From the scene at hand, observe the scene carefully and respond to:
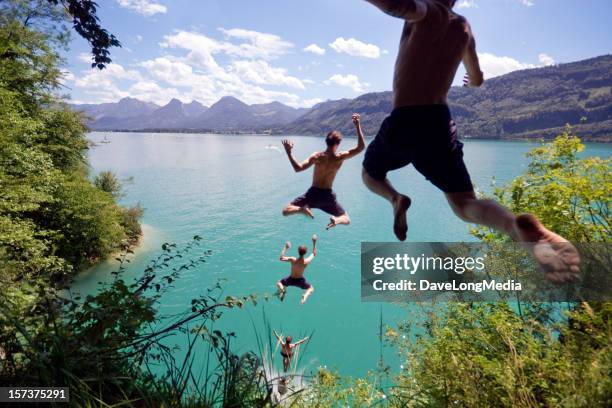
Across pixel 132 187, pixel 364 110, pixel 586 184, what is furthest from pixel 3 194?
pixel 364 110

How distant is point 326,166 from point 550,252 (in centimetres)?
279

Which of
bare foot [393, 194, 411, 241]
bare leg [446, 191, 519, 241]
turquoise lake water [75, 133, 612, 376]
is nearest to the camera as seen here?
bare leg [446, 191, 519, 241]

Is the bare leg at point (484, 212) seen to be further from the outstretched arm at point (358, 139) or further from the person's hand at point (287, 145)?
the person's hand at point (287, 145)

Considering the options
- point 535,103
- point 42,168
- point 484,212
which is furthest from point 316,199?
point 535,103

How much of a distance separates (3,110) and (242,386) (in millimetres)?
14094

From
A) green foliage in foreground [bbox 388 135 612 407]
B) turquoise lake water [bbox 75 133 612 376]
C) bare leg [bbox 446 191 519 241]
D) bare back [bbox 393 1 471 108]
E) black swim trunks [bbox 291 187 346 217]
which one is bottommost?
turquoise lake water [bbox 75 133 612 376]

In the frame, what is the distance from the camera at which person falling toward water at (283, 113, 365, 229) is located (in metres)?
3.58

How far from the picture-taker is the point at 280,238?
114 ft

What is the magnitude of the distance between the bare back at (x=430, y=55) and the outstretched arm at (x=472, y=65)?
18cm

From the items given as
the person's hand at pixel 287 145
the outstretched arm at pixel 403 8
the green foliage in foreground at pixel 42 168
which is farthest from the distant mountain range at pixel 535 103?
the outstretched arm at pixel 403 8

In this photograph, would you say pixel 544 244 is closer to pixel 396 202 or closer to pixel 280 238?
pixel 396 202

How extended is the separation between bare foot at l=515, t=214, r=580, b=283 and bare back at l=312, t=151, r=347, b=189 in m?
2.41

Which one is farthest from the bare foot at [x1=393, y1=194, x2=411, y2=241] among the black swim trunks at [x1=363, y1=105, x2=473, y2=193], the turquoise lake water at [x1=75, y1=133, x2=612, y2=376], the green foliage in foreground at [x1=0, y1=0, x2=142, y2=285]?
the green foliage in foreground at [x1=0, y1=0, x2=142, y2=285]

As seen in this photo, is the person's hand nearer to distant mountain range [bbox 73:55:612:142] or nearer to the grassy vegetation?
the grassy vegetation
